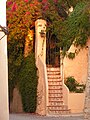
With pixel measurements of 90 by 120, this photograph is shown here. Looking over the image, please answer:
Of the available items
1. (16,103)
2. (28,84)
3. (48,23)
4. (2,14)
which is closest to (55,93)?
(28,84)

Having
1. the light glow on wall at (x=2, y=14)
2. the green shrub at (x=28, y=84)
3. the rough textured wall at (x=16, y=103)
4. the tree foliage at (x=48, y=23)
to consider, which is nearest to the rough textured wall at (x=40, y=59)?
the green shrub at (x=28, y=84)

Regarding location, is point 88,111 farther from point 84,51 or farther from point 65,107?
point 84,51

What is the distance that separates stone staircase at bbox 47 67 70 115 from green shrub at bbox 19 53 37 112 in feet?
2.88

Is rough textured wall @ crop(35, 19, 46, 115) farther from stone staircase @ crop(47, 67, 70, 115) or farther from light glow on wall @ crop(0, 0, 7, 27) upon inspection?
light glow on wall @ crop(0, 0, 7, 27)

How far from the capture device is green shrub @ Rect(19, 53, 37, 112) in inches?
884

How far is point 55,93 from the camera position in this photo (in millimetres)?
21281

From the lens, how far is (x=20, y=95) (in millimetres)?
23750

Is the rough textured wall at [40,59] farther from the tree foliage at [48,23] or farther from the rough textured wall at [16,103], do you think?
the rough textured wall at [16,103]

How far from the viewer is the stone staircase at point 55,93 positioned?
2042cm

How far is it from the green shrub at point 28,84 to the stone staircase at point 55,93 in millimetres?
879

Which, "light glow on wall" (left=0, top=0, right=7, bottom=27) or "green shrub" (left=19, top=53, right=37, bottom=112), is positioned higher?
"light glow on wall" (left=0, top=0, right=7, bottom=27)

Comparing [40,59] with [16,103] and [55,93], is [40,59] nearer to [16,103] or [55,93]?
[55,93]

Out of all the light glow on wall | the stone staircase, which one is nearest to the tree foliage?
the stone staircase

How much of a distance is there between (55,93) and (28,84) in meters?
1.89
